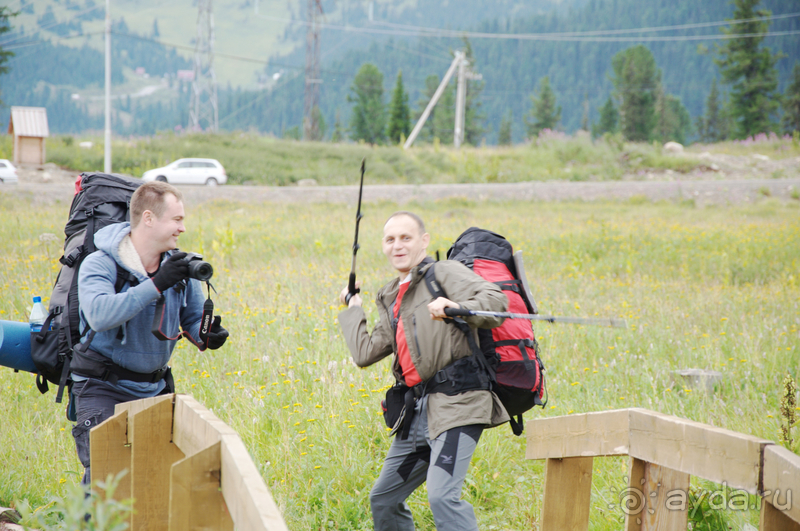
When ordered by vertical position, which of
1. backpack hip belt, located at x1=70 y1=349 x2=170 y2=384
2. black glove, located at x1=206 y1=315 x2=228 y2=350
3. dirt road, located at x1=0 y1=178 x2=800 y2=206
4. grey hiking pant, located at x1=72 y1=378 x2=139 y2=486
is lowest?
grey hiking pant, located at x1=72 y1=378 x2=139 y2=486

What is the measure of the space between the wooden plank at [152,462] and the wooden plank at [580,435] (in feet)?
5.89

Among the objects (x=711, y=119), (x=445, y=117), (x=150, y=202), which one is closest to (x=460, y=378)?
(x=150, y=202)

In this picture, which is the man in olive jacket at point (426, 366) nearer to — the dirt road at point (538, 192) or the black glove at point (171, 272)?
the black glove at point (171, 272)

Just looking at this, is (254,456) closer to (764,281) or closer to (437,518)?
(437,518)

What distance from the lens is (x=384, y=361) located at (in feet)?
19.0

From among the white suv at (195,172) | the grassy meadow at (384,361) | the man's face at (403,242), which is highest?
the white suv at (195,172)

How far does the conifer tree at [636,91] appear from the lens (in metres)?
71.5

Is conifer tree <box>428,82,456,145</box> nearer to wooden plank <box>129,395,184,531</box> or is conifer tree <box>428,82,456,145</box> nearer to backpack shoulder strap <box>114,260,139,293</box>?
backpack shoulder strap <box>114,260,139,293</box>

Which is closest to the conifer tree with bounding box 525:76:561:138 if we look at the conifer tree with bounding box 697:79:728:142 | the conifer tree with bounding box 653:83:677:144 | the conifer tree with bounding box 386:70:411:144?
the conifer tree with bounding box 653:83:677:144

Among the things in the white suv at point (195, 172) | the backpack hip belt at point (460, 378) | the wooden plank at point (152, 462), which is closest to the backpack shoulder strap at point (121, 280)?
the wooden plank at point (152, 462)

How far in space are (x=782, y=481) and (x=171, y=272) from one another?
8.03 ft

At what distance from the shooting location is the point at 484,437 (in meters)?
4.50

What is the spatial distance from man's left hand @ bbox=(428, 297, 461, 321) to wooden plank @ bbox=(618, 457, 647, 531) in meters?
1.00

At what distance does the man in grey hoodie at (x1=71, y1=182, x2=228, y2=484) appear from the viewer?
2.86 m
